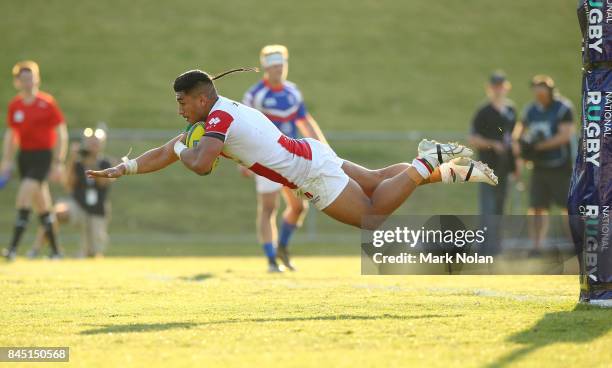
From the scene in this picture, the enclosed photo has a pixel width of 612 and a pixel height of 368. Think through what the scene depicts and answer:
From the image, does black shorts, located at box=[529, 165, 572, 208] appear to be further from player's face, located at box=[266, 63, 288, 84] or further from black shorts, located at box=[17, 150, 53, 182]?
black shorts, located at box=[17, 150, 53, 182]

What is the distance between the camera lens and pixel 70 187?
62.7ft

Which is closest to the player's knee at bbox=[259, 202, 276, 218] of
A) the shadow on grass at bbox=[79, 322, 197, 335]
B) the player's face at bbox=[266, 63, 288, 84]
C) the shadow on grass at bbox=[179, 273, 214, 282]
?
the shadow on grass at bbox=[179, 273, 214, 282]

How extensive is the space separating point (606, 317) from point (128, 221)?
16.9m

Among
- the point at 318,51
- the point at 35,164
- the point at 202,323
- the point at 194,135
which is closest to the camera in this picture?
the point at 202,323

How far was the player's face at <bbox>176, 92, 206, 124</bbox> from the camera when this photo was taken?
825 centimetres

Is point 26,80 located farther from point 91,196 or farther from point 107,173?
point 107,173

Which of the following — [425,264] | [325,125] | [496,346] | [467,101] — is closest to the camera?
[496,346]

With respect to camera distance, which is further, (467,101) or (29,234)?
(467,101)

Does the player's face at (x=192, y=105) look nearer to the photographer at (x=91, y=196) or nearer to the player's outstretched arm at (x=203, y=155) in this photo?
the player's outstretched arm at (x=203, y=155)

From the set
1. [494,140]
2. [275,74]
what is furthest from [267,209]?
[494,140]

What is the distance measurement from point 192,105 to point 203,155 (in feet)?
2.08

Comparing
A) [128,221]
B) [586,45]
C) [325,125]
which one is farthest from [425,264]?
[325,125]

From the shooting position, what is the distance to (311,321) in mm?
6871

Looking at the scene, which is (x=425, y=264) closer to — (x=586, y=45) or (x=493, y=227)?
(x=586, y=45)
